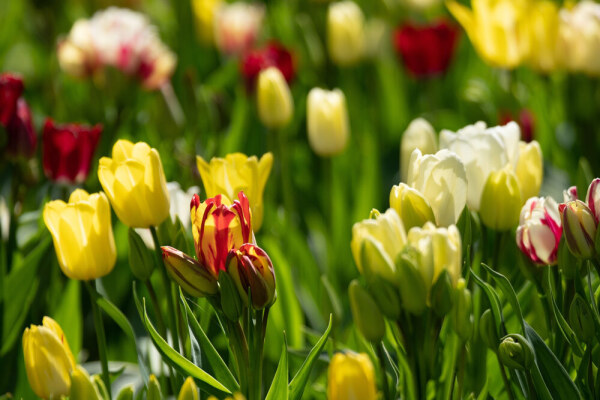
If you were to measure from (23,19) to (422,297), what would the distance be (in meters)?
2.16

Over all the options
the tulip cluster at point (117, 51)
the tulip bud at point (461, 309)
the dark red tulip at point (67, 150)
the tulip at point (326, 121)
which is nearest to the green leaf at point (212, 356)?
the tulip bud at point (461, 309)

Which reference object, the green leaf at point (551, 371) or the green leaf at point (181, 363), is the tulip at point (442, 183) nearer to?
the green leaf at point (551, 371)

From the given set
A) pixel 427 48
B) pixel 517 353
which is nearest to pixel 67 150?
pixel 517 353

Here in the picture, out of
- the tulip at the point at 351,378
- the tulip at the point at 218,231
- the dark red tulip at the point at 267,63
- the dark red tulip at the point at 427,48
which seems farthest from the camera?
the dark red tulip at the point at 427,48

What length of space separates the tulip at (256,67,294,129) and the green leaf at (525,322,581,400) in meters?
0.75

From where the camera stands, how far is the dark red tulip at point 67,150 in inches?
47.8

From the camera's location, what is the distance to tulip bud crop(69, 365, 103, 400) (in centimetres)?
70

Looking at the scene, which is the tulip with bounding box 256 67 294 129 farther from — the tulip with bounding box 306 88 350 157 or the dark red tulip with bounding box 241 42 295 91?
the dark red tulip with bounding box 241 42 295 91

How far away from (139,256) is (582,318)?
0.45 meters

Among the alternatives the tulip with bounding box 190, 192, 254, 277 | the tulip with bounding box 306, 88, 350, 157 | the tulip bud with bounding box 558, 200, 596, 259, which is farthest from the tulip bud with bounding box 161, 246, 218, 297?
the tulip with bounding box 306, 88, 350, 157

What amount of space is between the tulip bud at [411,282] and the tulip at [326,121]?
2.31ft

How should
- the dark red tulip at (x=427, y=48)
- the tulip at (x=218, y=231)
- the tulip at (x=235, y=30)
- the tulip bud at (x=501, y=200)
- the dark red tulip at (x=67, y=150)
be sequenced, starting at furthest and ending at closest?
the tulip at (x=235, y=30) → the dark red tulip at (x=427, y=48) → the dark red tulip at (x=67, y=150) → the tulip bud at (x=501, y=200) → the tulip at (x=218, y=231)

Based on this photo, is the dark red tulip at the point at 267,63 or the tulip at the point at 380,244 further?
the dark red tulip at the point at 267,63

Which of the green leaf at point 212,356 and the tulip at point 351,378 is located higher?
the tulip at point 351,378
